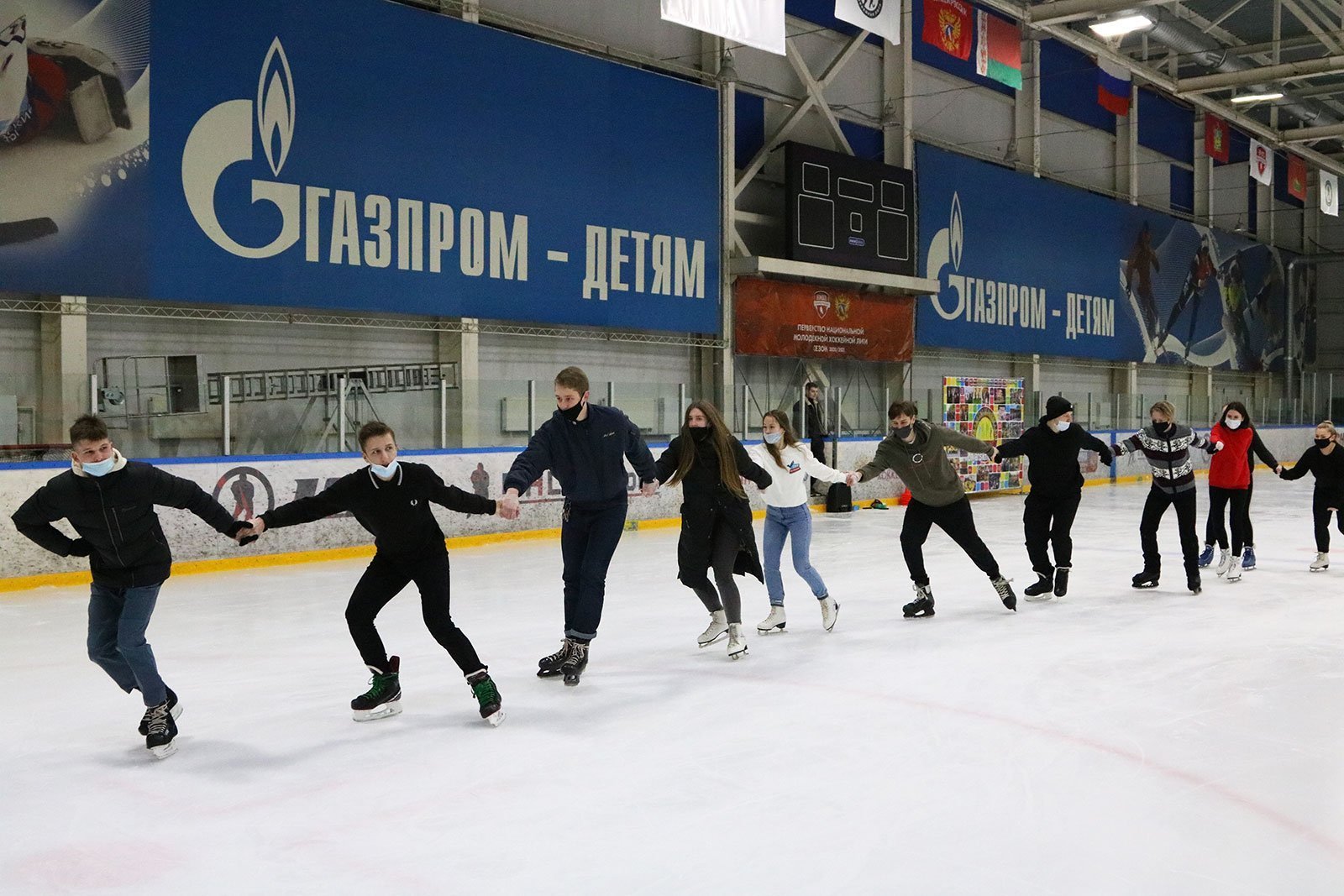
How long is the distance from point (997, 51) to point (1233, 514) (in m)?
10.2

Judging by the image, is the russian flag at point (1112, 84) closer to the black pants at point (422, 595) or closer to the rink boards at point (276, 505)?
the rink boards at point (276, 505)

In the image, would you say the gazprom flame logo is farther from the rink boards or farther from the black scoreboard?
the black scoreboard

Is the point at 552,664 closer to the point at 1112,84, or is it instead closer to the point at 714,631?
the point at 714,631

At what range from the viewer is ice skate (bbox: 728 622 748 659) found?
678 centimetres

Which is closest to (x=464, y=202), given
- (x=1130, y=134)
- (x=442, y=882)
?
(x=442, y=882)

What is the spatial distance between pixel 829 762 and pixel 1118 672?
2428 millimetres

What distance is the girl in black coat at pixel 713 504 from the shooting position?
680cm

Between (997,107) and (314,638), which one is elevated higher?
(997,107)

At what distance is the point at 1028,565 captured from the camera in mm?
11227

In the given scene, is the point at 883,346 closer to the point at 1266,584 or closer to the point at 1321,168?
the point at 1266,584

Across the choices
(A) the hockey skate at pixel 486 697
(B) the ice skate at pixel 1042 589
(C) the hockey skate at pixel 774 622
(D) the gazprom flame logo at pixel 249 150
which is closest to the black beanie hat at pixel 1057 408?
(B) the ice skate at pixel 1042 589

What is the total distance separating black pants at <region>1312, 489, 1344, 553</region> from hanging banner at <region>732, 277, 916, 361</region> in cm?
901

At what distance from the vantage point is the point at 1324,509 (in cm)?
1076

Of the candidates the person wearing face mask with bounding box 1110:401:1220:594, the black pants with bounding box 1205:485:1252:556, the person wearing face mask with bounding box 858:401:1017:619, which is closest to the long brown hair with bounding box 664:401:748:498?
the person wearing face mask with bounding box 858:401:1017:619
